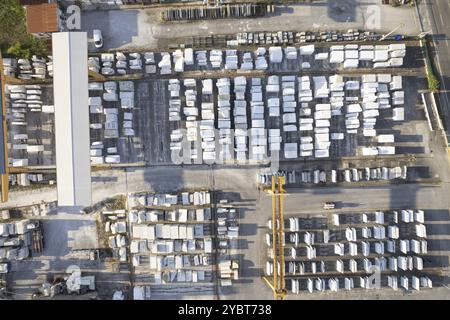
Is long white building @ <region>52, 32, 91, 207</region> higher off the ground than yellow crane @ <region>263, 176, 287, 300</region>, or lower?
higher

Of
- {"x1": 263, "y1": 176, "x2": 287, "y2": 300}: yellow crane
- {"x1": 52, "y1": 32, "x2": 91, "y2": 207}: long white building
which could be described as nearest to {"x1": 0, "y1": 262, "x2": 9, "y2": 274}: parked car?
{"x1": 52, "y1": 32, "x2": 91, "y2": 207}: long white building

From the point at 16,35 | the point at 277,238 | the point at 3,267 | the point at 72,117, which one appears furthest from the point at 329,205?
the point at 16,35

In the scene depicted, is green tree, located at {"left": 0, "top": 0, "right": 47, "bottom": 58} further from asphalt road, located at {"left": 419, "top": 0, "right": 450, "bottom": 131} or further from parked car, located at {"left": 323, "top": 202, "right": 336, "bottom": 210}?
asphalt road, located at {"left": 419, "top": 0, "right": 450, "bottom": 131}

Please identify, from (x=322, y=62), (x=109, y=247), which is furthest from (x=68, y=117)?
(x=322, y=62)

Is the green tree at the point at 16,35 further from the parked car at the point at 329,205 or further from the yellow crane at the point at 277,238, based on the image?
the parked car at the point at 329,205

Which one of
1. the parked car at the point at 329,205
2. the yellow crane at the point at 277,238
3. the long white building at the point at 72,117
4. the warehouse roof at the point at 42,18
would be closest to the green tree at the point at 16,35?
the warehouse roof at the point at 42,18

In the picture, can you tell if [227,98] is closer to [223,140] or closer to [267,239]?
[223,140]
